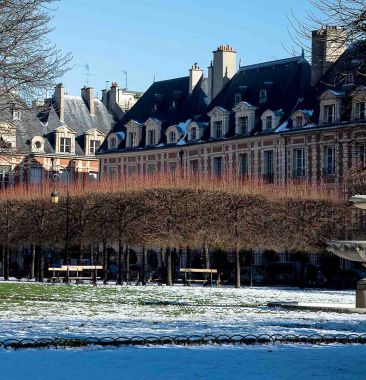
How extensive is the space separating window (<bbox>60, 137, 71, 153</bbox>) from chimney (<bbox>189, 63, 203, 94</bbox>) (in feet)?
35.6

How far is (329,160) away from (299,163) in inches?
75.7

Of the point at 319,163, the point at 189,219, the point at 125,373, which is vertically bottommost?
the point at 125,373

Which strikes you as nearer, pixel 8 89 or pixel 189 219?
pixel 8 89

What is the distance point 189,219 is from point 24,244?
8692mm

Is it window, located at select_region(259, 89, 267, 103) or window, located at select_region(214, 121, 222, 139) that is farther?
window, located at select_region(214, 121, 222, 139)

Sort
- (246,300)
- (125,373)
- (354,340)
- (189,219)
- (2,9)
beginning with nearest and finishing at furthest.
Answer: (125,373) → (354,340) → (2,9) → (246,300) → (189,219)

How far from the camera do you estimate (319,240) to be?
129ft

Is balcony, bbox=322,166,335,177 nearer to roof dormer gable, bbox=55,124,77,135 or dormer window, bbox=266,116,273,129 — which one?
dormer window, bbox=266,116,273,129

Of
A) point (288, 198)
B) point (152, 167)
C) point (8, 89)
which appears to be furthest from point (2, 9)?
point (152, 167)

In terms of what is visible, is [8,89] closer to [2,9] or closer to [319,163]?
[2,9]

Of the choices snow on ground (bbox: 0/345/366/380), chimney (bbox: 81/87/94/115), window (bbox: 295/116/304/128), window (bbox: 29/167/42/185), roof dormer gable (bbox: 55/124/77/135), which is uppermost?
chimney (bbox: 81/87/94/115)

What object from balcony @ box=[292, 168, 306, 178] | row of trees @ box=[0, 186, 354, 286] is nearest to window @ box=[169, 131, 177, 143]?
balcony @ box=[292, 168, 306, 178]

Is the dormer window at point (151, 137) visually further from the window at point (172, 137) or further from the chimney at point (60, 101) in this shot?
the chimney at point (60, 101)

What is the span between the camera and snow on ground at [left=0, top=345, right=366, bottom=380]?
33.2ft
